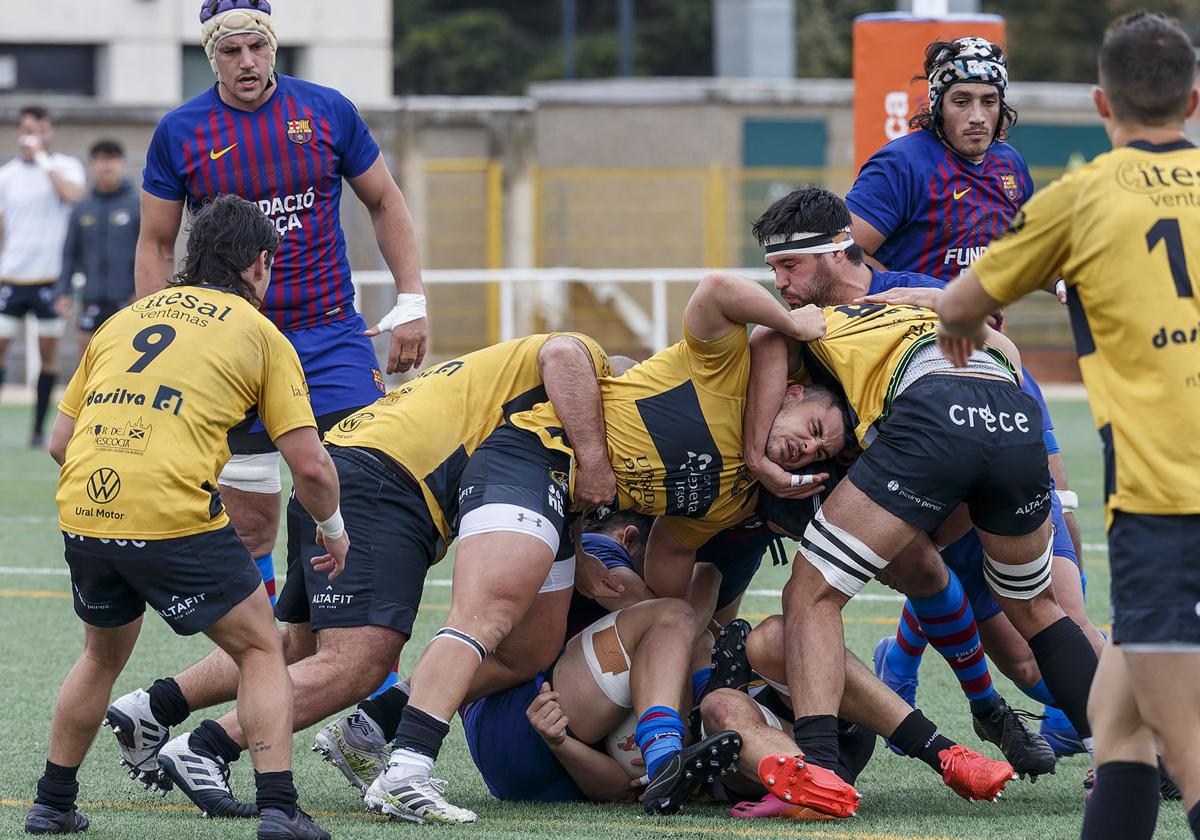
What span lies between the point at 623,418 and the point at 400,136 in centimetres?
1543

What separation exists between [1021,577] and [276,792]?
2.09m

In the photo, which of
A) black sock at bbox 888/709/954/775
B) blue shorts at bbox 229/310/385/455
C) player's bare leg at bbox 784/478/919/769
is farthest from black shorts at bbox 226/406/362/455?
black sock at bbox 888/709/954/775

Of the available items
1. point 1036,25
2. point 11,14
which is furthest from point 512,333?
point 1036,25

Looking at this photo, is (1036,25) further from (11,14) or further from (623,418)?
(623,418)

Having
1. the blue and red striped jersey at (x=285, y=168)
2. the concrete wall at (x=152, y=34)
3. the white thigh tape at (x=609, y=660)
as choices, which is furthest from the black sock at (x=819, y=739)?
the concrete wall at (x=152, y=34)

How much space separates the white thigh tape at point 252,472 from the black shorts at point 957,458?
2.09m

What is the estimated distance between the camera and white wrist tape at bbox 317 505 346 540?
4684 mm

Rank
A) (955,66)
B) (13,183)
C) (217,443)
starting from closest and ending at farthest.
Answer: (217,443) < (955,66) < (13,183)

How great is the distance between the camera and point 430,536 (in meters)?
5.31

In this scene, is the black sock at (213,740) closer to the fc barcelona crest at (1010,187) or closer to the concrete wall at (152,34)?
the fc barcelona crest at (1010,187)

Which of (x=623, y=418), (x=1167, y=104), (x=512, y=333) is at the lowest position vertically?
(x=512, y=333)

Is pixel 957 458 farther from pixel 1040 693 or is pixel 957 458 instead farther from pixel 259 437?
pixel 259 437

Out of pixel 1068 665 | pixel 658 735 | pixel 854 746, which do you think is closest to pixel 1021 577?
pixel 1068 665

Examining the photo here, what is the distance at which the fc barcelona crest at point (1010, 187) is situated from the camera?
20.0 ft
